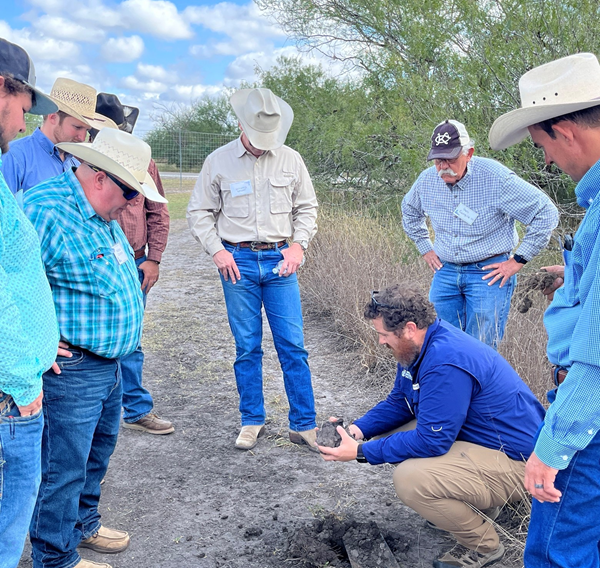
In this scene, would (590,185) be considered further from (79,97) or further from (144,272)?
(79,97)

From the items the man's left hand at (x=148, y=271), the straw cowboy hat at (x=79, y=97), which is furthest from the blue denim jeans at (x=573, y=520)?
the straw cowboy hat at (x=79, y=97)

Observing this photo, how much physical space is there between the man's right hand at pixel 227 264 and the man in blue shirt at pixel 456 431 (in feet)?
4.48

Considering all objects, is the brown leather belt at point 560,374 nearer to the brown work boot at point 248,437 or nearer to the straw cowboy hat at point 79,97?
the brown work boot at point 248,437

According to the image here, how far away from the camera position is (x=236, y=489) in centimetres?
361

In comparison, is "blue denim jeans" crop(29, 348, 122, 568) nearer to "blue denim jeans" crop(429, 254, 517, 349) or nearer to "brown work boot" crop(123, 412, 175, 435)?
"brown work boot" crop(123, 412, 175, 435)

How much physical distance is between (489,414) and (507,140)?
1.25 m

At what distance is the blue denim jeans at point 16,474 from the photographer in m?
1.86

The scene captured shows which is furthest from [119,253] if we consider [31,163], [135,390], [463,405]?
[135,390]

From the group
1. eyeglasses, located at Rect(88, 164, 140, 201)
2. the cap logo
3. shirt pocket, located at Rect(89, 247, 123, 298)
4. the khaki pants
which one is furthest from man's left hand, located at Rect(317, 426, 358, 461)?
the cap logo

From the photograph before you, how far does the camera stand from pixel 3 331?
1.75 meters

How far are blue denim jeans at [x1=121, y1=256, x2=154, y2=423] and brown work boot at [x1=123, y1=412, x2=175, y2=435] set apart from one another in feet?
0.11

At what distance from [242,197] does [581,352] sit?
275 cm

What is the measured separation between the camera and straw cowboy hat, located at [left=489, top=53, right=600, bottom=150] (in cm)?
190

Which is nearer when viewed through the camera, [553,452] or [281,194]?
[553,452]
